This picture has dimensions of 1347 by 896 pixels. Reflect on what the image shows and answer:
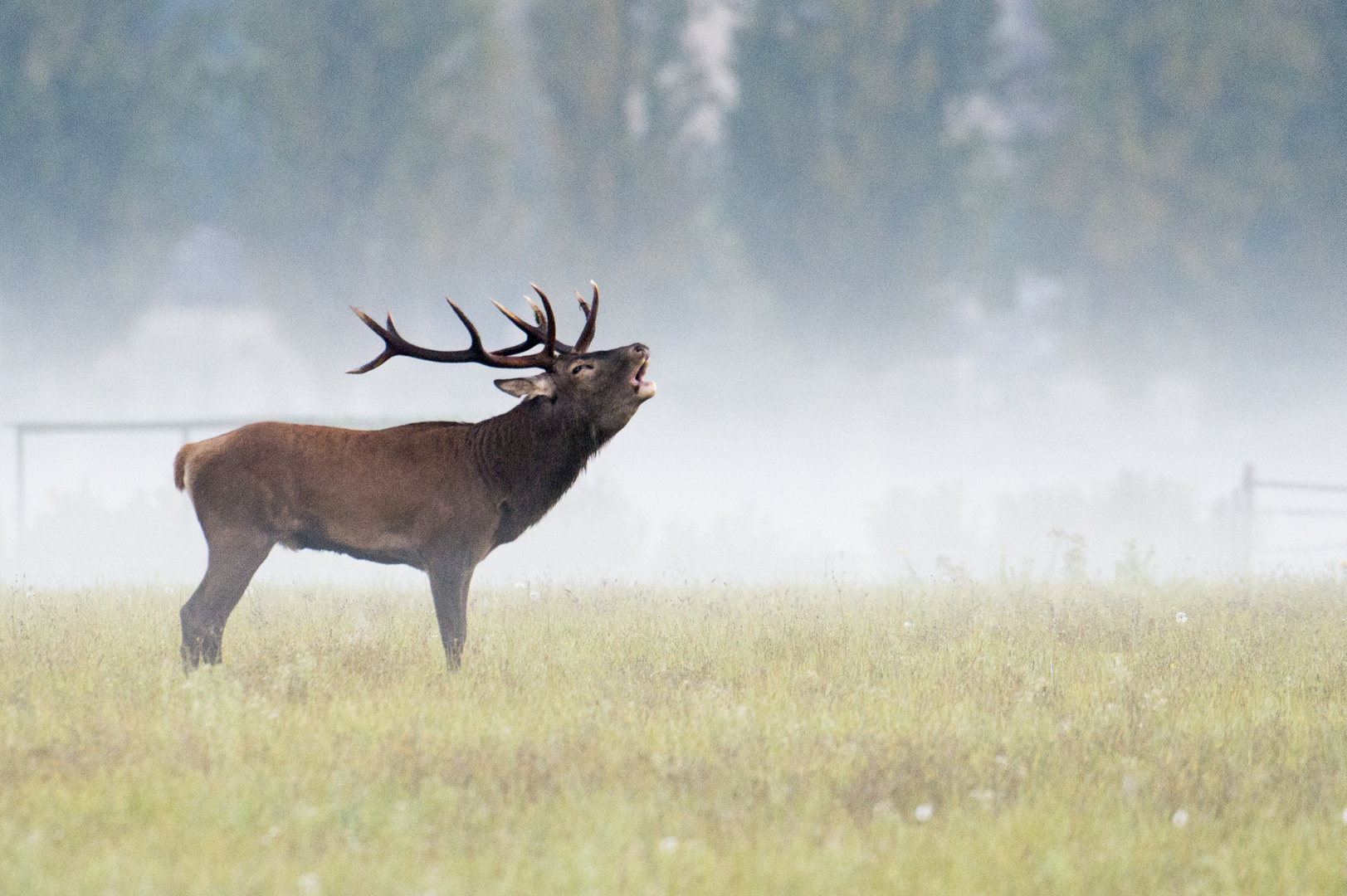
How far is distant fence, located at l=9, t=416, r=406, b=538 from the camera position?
639 inches

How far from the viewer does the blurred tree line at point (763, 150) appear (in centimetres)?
2623

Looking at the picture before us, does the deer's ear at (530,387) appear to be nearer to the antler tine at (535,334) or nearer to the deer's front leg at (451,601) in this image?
the antler tine at (535,334)

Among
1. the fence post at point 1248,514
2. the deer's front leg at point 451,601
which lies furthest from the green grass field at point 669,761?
the fence post at point 1248,514

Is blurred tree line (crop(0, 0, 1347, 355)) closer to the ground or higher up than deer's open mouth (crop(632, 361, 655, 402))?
higher up

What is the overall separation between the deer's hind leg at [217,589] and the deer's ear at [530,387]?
4.70 feet

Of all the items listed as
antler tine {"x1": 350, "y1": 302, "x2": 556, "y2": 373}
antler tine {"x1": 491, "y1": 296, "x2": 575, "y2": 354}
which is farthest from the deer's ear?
antler tine {"x1": 491, "y1": 296, "x2": 575, "y2": 354}

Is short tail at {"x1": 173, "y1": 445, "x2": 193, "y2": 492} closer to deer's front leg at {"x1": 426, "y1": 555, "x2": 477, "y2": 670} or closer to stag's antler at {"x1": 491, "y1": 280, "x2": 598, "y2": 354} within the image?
deer's front leg at {"x1": 426, "y1": 555, "x2": 477, "y2": 670}

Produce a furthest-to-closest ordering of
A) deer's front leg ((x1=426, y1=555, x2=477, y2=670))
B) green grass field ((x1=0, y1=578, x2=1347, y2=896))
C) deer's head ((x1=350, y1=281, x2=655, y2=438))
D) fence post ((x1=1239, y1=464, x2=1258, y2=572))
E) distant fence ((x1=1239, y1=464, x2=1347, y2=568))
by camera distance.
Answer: fence post ((x1=1239, y1=464, x2=1258, y2=572)), distant fence ((x1=1239, y1=464, x2=1347, y2=568)), deer's head ((x1=350, y1=281, x2=655, y2=438)), deer's front leg ((x1=426, y1=555, x2=477, y2=670)), green grass field ((x1=0, y1=578, x2=1347, y2=896))

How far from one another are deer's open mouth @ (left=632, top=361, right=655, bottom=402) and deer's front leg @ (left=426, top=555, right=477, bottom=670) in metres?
1.27

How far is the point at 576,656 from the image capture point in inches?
283

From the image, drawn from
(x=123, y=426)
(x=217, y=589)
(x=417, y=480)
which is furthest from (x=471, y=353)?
(x=123, y=426)

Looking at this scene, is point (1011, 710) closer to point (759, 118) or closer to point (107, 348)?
point (759, 118)

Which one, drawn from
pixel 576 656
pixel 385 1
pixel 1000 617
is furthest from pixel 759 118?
pixel 576 656

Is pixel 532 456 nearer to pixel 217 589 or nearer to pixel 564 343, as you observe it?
pixel 564 343
